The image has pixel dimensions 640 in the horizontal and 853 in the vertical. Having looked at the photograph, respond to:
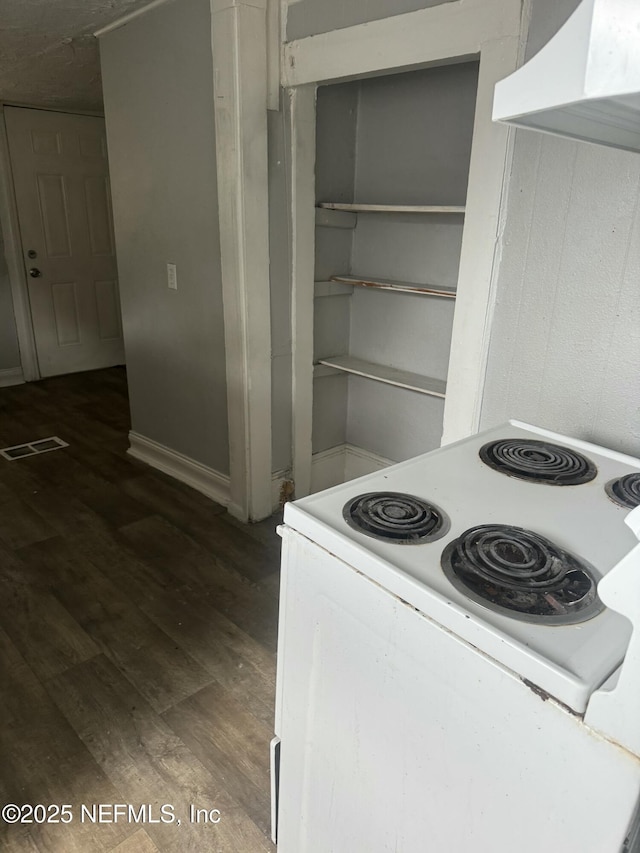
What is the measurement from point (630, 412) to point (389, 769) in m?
1.06

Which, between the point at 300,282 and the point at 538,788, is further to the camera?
the point at 300,282

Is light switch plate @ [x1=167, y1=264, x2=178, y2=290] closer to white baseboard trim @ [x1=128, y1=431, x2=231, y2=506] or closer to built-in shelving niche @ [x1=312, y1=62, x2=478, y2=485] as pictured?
built-in shelving niche @ [x1=312, y1=62, x2=478, y2=485]

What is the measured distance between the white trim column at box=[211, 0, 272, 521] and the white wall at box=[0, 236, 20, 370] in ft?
10.4

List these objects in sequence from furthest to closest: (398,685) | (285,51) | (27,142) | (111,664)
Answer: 1. (27,142)
2. (285,51)
3. (111,664)
4. (398,685)

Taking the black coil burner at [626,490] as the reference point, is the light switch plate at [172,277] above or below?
above

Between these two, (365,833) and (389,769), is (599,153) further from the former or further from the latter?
(365,833)

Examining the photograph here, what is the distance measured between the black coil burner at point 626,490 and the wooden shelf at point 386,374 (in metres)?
1.30

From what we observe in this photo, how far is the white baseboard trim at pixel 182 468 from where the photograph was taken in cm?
302

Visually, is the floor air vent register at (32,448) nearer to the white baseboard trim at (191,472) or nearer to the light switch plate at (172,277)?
the white baseboard trim at (191,472)

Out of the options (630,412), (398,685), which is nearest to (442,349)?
(630,412)

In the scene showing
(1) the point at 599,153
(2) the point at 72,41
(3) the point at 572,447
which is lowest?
(3) the point at 572,447

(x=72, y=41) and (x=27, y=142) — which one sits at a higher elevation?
(x=72, y=41)

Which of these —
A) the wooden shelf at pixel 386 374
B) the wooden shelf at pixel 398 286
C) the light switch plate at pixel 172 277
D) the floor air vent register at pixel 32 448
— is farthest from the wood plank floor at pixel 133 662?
the wooden shelf at pixel 398 286

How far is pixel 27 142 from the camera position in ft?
15.4
